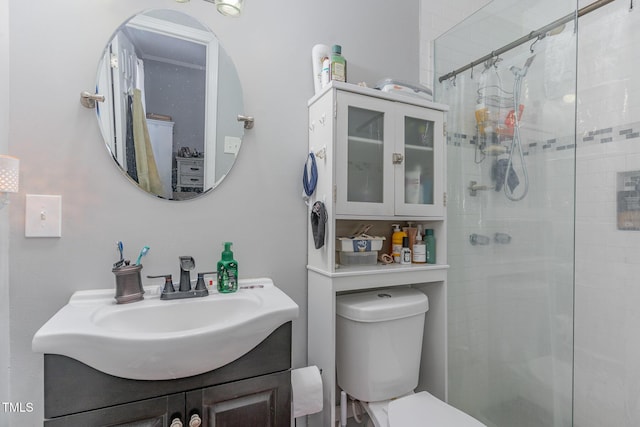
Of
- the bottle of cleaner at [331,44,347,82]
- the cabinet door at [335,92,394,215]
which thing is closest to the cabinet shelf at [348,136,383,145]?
the cabinet door at [335,92,394,215]

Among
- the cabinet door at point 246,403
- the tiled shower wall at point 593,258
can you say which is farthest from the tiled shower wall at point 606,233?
the cabinet door at point 246,403

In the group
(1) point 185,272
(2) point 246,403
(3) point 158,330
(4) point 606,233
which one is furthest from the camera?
(4) point 606,233

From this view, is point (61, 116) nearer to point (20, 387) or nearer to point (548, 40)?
point (20, 387)

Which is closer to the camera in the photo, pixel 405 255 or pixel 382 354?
pixel 382 354

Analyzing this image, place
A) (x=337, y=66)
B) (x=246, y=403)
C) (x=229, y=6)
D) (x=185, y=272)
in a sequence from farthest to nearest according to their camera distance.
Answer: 1. (x=337, y=66)
2. (x=229, y=6)
3. (x=185, y=272)
4. (x=246, y=403)

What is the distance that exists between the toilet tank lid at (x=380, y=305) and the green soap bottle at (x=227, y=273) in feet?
1.48

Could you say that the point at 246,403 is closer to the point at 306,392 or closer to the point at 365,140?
the point at 306,392

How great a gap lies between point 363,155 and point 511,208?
786mm

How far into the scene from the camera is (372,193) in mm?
1371

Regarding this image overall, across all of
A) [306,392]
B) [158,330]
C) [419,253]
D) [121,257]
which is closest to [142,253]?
[121,257]

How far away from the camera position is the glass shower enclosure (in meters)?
1.37

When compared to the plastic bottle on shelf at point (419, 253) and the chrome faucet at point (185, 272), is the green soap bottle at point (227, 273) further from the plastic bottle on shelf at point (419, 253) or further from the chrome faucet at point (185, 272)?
the plastic bottle on shelf at point (419, 253)

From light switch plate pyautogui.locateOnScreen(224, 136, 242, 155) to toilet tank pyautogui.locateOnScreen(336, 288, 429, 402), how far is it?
778 mm

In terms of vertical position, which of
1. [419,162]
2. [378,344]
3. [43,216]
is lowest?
[378,344]
